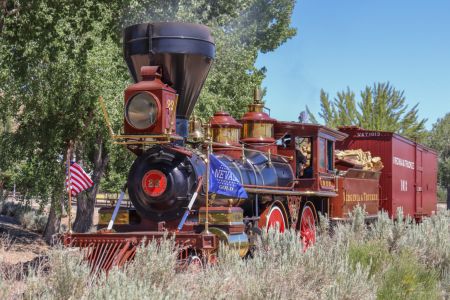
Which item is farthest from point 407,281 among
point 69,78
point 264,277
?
point 69,78

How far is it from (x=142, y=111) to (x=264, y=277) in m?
3.57

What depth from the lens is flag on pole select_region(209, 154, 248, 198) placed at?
8.69 m

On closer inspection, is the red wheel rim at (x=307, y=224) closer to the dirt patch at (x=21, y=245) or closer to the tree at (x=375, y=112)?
the dirt patch at (x=21, y=245)

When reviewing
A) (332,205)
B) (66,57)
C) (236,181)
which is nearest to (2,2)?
(66,57)

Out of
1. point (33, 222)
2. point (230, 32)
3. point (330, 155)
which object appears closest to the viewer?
point (330, 155)

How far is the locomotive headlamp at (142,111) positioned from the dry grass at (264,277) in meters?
2.12

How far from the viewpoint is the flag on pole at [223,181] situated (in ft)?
28.5

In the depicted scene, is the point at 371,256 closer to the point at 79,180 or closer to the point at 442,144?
the point at 79,180

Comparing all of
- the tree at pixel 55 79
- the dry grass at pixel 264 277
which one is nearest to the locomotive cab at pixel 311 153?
the dry grass at pixel 264 277

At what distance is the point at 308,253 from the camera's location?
657 centimetres

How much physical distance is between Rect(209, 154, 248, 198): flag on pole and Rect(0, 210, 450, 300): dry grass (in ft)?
3.31

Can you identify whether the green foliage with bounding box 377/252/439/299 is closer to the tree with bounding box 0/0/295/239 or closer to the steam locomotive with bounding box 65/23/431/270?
the steam locomotive with bounding box 65/23/431/270

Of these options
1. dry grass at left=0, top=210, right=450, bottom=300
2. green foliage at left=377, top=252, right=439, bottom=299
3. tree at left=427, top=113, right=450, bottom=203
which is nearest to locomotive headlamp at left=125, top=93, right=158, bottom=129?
dry grass at left=0, top=210, right=450, bottom=300

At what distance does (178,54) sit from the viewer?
8.87 metres
